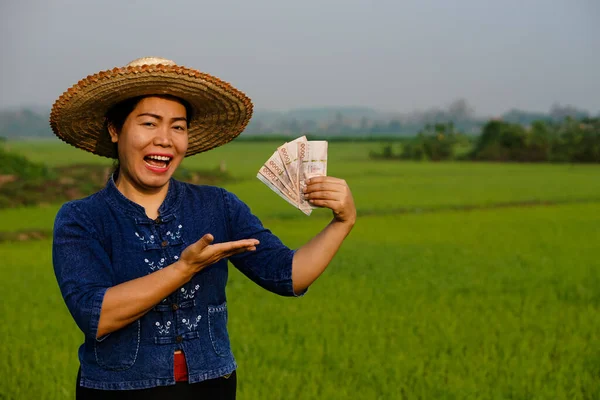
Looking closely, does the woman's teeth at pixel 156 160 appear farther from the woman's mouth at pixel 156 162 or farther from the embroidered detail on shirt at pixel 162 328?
the embroidered detail on shirt at pixel 162 328

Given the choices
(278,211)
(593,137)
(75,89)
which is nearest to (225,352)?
(75,89)

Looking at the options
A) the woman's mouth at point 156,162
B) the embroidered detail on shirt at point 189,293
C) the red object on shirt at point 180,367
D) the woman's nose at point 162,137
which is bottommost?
the red object on shirt at point 180,367

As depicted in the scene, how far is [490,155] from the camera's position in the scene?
165ft

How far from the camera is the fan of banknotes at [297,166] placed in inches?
104

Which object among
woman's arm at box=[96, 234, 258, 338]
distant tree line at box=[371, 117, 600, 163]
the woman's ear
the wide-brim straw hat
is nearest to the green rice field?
the wide-brim straw hat

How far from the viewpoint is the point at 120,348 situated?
2484 mm

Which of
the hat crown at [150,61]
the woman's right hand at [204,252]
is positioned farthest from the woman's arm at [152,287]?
the hat crown at [150,61]

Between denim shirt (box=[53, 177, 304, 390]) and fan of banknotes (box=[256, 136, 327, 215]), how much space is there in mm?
203

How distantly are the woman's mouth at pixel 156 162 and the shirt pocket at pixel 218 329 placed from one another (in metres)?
0.46

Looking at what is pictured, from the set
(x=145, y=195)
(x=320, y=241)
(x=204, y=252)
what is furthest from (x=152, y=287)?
(x=320, y=241)

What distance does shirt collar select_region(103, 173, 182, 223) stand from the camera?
102 inches

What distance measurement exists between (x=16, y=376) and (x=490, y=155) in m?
46.8

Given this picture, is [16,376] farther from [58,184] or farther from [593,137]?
[593,137]

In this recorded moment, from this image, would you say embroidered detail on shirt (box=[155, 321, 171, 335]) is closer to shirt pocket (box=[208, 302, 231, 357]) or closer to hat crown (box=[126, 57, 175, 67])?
shirt pocket (box=[208, 302, 231, 357])
